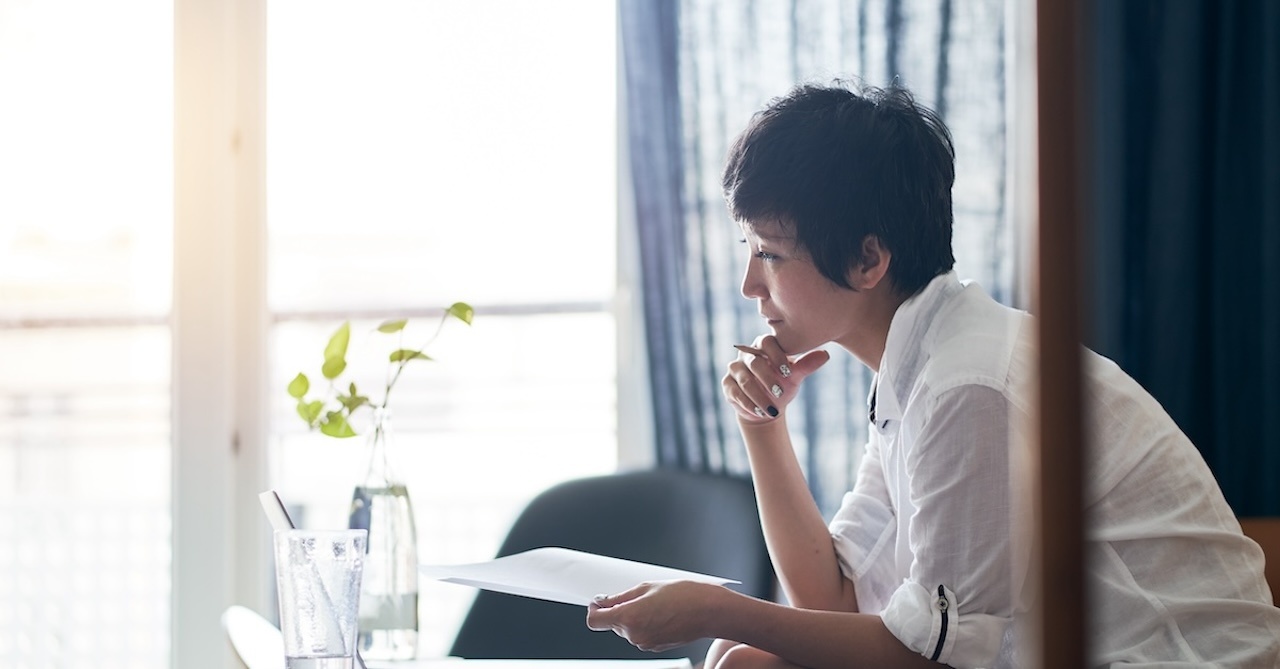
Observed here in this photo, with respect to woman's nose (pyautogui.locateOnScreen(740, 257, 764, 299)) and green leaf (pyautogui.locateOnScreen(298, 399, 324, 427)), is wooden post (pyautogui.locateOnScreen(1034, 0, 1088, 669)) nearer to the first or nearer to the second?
woman's nose (pyautogui.locateOnScreen(740, 257, 764, 299))

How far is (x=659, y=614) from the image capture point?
1.18 meters

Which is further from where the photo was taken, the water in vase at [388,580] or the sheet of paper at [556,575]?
the water in vase at [388,580]

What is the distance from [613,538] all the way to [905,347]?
0.81 metres

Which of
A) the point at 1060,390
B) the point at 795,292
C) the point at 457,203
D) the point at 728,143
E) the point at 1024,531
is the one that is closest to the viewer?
the point at 1060,390

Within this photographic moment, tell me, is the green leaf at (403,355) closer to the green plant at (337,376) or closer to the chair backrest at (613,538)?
the green plant at (337,376)

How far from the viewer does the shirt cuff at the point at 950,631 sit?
45.1 inches

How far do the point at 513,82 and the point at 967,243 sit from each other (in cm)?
96

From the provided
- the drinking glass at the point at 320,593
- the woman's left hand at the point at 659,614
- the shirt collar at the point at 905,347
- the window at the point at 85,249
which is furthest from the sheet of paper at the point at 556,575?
the window at the point at 85,249

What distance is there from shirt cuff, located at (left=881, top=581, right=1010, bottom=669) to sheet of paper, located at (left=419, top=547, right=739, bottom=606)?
8.0 inches

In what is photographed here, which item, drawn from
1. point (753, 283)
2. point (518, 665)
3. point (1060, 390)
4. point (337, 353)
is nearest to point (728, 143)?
point (753, 283)

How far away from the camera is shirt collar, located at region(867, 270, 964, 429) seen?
133cm

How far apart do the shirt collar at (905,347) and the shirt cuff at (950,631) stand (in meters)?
0.24

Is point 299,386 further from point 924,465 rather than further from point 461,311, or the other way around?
point 924,465

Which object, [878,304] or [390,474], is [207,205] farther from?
[878,304]
